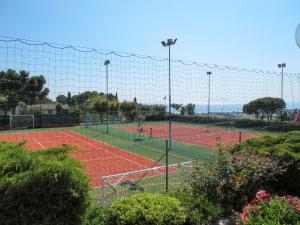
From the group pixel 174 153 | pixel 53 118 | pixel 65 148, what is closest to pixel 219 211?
pixel 65 148

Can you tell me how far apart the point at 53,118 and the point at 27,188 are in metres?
32.8

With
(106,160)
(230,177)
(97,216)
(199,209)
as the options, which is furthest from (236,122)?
(97,216)

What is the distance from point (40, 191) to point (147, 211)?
1301mm

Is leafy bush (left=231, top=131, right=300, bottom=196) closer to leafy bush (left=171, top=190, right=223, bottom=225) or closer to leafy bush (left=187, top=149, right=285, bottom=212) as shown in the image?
leafy bush (left=187, top=149, right=285, bottom=212)

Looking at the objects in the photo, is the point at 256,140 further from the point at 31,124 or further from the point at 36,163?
the point at 31,124

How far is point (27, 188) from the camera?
3.64 meters

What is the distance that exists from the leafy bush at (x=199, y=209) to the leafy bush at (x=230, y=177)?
262mm

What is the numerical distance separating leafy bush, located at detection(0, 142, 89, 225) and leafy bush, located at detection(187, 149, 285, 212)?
226 centimetres

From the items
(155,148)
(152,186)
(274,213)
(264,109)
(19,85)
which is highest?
(19,85)

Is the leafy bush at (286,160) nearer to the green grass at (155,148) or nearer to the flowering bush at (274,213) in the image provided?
the flowering bush at (274,213)

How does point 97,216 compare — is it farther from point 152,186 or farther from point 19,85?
point 19,85

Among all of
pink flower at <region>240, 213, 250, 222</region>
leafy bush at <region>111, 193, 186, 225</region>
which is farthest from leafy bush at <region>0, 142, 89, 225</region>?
pink flower at <region>240, 213, 250, 222</region>

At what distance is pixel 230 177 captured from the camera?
5.61 metres

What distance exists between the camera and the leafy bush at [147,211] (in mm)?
4082
